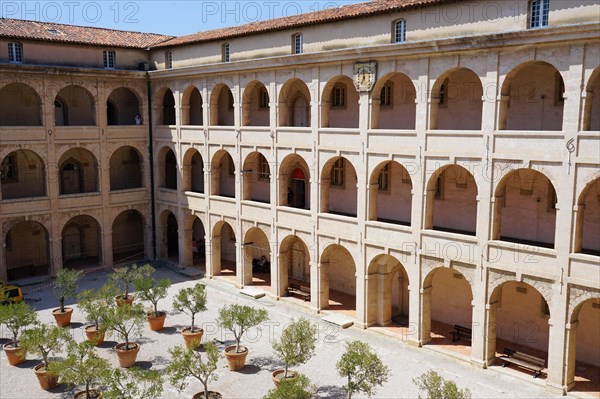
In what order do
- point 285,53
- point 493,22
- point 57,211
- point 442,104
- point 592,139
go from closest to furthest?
point 592,139 → point 493,22 → point 442,104 → point 285,53 → point 57,211

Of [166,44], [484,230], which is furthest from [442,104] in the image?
[166,44]

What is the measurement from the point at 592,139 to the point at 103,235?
2893 centimetres

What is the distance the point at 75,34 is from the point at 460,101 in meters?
24.0

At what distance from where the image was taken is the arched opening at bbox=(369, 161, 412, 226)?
2861 cm

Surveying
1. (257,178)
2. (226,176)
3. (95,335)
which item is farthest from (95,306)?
(226,176)

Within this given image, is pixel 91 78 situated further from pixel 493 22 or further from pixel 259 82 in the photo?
pixel 493 22

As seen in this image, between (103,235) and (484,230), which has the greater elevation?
(484,230)

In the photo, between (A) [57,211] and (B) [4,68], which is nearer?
(B) [4,68]

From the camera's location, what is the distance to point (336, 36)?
26.9m

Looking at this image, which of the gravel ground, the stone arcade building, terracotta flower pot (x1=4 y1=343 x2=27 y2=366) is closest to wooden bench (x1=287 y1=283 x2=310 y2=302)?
the stone arcade building

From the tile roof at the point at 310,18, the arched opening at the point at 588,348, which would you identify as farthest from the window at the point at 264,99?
the arched opening at the point at 588,348

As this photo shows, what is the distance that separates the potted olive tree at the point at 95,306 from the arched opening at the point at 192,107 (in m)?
13.2

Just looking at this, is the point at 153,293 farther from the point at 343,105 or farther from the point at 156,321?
the point at 343,105

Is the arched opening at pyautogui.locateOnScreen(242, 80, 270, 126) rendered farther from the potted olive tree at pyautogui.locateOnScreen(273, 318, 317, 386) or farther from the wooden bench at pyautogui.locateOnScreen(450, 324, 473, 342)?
the wooden bench at pyautogui.locateOnScreen(450, 324, 473, 342)
